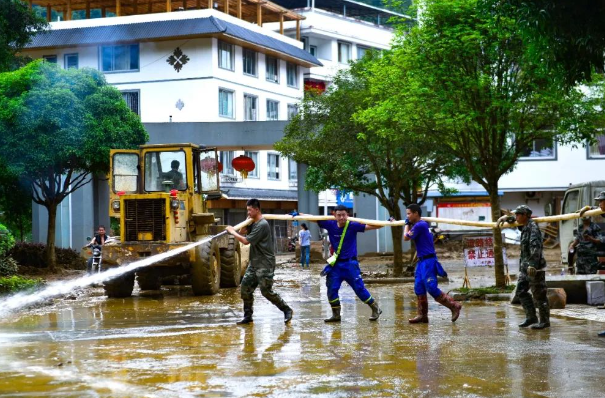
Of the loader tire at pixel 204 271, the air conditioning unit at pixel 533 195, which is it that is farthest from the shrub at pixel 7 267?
the air conditioning unit at pixel 533 195

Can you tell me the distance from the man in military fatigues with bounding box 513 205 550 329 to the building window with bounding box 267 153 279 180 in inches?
1802

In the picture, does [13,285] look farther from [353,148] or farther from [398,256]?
[398,256]

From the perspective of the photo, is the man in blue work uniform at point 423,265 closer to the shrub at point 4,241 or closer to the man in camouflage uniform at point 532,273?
the man in camouflage uniform at point 532,273

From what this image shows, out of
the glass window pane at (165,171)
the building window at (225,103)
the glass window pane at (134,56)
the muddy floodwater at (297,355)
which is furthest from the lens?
the glass window pane at (134,56)

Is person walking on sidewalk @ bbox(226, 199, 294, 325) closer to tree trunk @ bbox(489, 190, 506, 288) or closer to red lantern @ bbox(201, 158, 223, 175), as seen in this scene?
tree trunk @ bbox(489, 190, 506, 288)

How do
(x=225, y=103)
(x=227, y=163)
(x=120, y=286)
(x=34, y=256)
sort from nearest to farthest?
(x=120, y=286) → (x=34, y=256) → (x=225, y=103) → (x=227, y=163)

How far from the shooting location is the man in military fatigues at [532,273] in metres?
13.3

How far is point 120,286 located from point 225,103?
108 feet

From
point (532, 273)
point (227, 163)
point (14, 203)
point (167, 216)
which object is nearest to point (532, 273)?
point (532, 273)

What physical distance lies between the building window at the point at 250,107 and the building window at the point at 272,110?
162 centimetres

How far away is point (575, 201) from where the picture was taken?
1053 inches

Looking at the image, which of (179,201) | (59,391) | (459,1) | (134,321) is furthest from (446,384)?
(179,201)

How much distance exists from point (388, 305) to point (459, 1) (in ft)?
20.0

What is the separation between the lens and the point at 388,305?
715 inches
